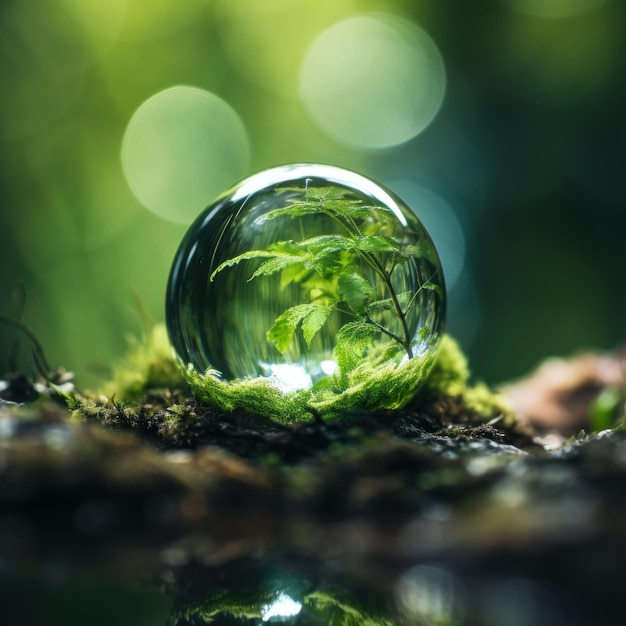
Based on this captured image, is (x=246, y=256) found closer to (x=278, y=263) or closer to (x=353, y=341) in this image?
(x=278, y=263)

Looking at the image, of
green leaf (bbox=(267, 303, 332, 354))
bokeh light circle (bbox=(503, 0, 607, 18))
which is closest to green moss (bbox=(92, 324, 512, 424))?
green leaf (bbox=(267, 303, 332, 354))

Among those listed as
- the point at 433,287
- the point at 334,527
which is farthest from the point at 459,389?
the point at 334,527

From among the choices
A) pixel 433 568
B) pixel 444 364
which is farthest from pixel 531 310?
pixel 433 568

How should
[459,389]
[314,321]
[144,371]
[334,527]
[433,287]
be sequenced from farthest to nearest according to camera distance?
[144,371] → [459,389] → [433,287] → [314,321] → [334,527]

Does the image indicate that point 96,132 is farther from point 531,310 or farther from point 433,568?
point 433,568

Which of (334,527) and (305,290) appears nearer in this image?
(334,527)

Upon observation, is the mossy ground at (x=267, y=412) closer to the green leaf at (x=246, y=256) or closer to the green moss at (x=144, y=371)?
the green moss at (x=144, y=371)

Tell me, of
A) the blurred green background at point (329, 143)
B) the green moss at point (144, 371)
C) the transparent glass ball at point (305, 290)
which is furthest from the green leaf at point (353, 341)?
the blurred green background at point (329, 143)
